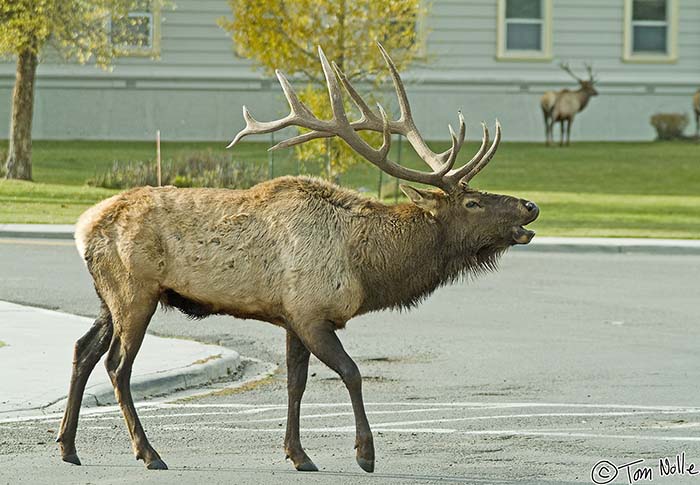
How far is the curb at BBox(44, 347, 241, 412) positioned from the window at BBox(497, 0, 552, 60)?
34.4 metres

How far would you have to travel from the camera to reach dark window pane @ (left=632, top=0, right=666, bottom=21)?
46719 millimetres

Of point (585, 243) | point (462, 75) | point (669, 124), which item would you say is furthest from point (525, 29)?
point (585, 243)

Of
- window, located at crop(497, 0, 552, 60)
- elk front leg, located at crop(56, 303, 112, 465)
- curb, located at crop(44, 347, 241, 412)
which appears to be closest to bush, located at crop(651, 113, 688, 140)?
window, located at crop(497, 0, 552, 60)

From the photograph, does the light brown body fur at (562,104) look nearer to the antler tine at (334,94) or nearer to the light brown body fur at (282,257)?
the antler tine at (334,94)

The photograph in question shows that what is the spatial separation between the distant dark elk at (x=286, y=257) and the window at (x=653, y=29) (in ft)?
128

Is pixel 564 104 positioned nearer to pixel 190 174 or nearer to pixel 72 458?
pixel 190 174

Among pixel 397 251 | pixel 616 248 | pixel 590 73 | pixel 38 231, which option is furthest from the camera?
pixel 590 73

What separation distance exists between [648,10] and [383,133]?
130ft

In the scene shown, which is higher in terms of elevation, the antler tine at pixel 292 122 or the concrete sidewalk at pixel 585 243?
the antler tine at pixel 292 122

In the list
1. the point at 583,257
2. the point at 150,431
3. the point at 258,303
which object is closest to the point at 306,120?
the point at 258,303

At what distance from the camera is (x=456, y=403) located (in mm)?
10250

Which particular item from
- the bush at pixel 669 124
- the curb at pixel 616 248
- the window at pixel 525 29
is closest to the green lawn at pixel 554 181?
the bush at pixel 669 124

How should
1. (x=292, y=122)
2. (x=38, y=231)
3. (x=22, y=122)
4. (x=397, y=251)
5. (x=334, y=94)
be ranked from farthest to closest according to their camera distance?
1. (x=22, y=122)
2. (x=38, y=231)
3. (x=292, y=122)
4. (x=334, y=94)
5. (x=397, y=251)

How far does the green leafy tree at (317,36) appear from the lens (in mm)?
27562
